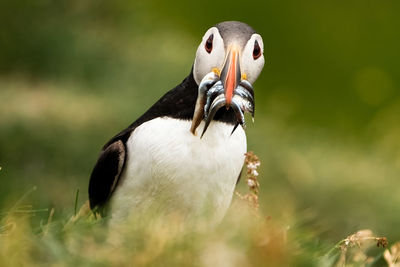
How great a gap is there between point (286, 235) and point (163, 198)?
126 centimetres

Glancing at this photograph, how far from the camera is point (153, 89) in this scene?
372 inches

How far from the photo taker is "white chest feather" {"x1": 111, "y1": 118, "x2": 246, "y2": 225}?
3303mm

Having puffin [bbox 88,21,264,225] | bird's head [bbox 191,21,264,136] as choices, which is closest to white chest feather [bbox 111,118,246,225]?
puffin [bbox 88,21,264,225]

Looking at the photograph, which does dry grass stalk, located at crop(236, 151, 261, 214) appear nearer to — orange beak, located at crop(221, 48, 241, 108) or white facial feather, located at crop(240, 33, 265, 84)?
orange beak, located at crop(221, 48, 241, 108)

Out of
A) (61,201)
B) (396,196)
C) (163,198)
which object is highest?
(396,196)

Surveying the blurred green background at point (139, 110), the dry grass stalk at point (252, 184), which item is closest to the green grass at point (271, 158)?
the blurred green background at point (139, 110)

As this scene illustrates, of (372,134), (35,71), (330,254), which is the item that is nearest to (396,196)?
(372,134)

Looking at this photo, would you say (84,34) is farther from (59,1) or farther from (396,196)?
(396,196)

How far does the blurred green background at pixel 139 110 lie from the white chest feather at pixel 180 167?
256 cm

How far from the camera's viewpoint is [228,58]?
3078 millimetres

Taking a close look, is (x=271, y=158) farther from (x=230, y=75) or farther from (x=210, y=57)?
(x=230, y=75)

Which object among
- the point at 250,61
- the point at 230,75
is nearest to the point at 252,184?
the point at 230,75

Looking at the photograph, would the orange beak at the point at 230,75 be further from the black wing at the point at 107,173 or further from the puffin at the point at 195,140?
the black wing at the point at 107,173

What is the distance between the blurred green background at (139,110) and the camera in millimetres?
8023
